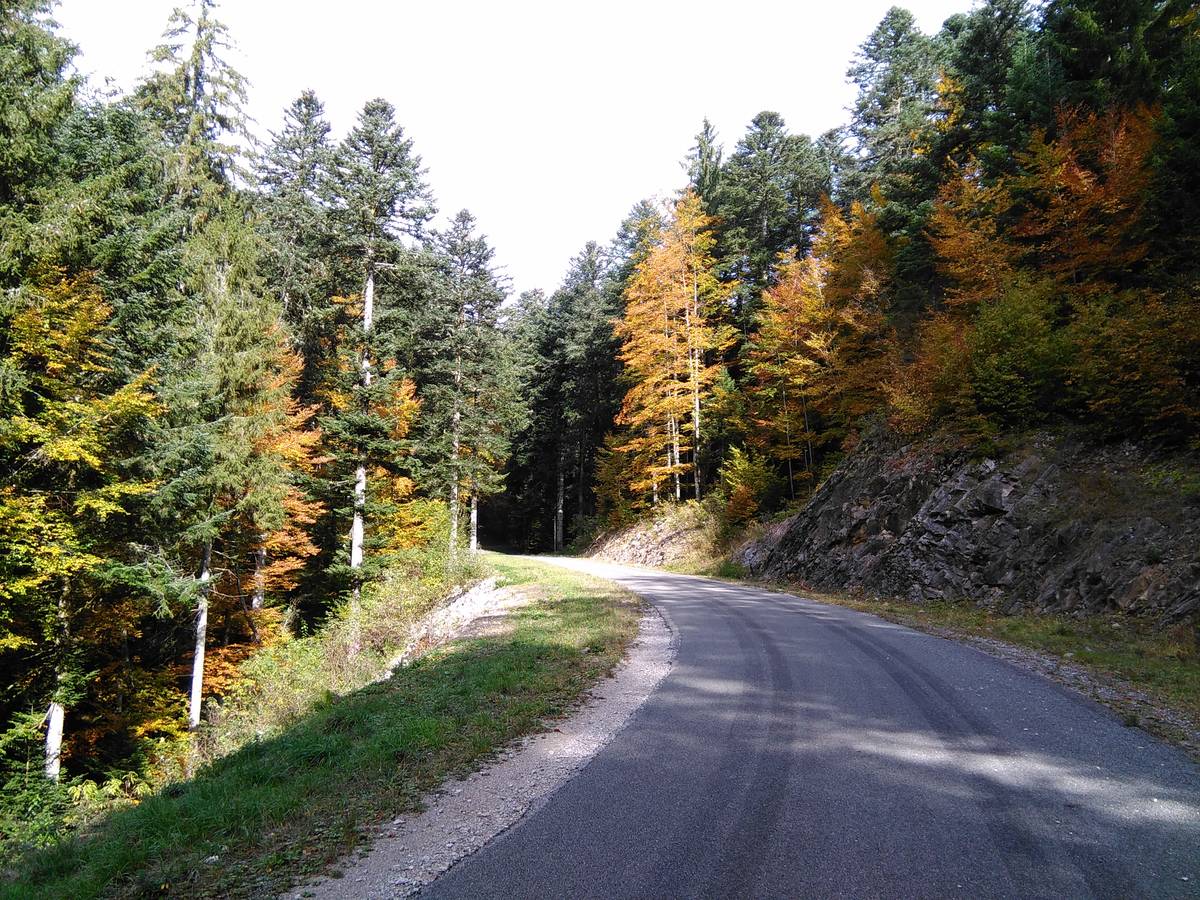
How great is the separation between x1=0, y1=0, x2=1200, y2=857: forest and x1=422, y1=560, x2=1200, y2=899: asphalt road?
8.37 metres

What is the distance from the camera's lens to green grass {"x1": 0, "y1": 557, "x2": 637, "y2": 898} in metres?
3.73

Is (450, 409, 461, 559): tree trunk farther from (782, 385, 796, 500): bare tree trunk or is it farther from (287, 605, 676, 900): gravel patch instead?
(287, 605, 676, 900): gravel patch

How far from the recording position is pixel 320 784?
4859 mm

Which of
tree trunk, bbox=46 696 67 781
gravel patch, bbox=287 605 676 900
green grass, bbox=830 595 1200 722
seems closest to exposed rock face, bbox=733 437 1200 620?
green grass, bbox=830 595 1200 722

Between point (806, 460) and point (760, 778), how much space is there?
22.6 m

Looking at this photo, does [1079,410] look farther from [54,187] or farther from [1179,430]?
[54,187]

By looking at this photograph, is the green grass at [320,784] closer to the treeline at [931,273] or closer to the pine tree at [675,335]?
the treeline at [931,273]

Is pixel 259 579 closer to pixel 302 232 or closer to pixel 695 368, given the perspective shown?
pixel 302 232

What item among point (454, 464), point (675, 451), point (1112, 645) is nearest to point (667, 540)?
point (675, 451)

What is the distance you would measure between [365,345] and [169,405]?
6.46m

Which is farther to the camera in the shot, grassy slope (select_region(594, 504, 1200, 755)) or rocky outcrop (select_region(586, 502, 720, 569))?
rocky outcrop (select_region(586, 502, 720, 569))

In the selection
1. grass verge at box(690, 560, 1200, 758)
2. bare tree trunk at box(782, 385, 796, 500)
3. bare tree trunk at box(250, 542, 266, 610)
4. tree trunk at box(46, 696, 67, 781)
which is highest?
bare tree trunk at box(782, 385, 796, 500)

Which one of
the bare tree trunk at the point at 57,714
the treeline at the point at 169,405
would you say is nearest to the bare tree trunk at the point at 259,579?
the treeline at the point at 169,405

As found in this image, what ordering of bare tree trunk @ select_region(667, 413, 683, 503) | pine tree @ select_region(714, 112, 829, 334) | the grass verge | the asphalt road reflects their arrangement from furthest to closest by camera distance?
pine tree @ select_region(714, 112, 829, 334)
bare tree trunk @ select_region(667, 413, 683, 503)
the grass verge
the asphalt road
